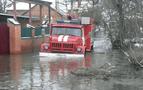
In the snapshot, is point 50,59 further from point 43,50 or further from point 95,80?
point 95,80

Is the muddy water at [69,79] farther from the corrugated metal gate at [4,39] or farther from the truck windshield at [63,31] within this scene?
the corrugated metal gate at [4,39]

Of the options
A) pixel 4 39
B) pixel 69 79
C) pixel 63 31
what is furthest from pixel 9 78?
pixel 4 39

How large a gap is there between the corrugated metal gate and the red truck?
4.42m

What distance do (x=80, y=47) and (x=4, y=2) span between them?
159ft

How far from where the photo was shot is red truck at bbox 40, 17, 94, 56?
28984 millimetres

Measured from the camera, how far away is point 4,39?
33.1 meters

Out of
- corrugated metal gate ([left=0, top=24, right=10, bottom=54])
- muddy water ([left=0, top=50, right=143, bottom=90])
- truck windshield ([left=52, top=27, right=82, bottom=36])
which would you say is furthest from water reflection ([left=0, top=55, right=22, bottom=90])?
corrugated metal gate ([left=0, top=24, right=10, bottom=54])

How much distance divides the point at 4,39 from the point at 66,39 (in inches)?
237

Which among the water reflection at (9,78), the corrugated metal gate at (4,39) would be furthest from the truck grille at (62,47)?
the water reflection at (9,78)

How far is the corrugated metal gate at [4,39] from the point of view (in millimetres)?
33031

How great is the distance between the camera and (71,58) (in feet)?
91.9

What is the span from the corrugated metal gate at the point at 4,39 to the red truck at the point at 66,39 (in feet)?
14.5

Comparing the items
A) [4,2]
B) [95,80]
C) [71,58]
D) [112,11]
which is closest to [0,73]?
[95,80]

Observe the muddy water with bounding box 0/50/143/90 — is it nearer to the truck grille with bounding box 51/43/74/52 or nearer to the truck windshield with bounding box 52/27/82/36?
the truck grille with bounding box 51/43/74/52
